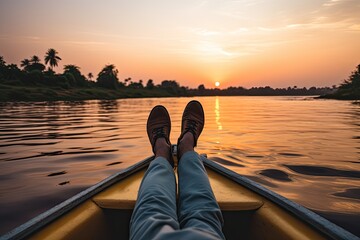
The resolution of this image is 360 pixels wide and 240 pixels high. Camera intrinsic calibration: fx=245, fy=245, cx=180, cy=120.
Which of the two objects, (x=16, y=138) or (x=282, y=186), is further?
(x=16, y=138)

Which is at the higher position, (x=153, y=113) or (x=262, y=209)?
(x=153, y=113)

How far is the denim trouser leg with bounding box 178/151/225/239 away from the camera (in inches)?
52.3

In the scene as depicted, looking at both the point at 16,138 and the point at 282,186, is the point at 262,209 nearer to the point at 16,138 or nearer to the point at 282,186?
the point at 282,186

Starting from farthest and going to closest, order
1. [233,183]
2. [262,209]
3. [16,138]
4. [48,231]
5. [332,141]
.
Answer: [16,138], [332,141], [233,183], [262,209], [48,231]

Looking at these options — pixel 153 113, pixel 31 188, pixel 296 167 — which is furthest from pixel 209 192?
pixel 296 167

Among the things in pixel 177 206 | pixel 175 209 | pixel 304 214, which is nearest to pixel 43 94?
pixel 177 206

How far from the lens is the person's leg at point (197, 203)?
1331mm

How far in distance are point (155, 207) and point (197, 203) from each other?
10.6 inches

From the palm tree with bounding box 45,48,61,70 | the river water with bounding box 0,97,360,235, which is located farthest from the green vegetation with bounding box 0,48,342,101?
the river water with bounding box 0,97,360,235

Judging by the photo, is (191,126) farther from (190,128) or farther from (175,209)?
(175,209)

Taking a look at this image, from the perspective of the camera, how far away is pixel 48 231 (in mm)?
1440

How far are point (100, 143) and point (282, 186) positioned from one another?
4841 mm

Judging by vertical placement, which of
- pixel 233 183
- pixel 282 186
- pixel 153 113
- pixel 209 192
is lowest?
pixel 282 186

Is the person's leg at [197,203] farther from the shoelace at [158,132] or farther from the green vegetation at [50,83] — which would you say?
the green vegetation at [50,83]
